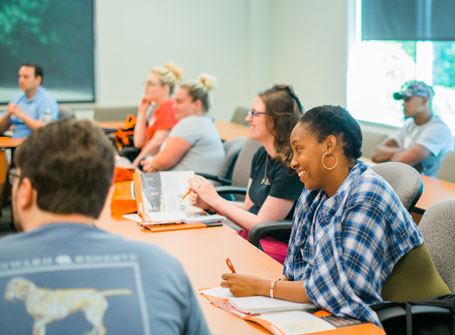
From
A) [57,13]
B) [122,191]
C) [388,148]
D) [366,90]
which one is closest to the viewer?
[122,191]

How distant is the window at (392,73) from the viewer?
529 cm

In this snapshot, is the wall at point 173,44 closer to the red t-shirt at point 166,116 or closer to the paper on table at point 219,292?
the red t-shirt at point 166,116

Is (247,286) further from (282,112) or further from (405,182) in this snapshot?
(282,112)

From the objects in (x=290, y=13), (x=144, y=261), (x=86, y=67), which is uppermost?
(x=290, y=13)

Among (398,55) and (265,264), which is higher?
(398,55)

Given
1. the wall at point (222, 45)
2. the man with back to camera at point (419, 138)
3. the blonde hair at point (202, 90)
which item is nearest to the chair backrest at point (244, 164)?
the blonde hair at point (202, 90)

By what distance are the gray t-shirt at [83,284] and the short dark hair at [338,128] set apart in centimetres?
91

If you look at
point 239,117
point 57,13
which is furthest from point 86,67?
point 239,117

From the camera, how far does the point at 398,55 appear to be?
5902 mm

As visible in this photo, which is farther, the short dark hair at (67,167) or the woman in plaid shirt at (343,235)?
the woman in plaid shirt at (343,235)

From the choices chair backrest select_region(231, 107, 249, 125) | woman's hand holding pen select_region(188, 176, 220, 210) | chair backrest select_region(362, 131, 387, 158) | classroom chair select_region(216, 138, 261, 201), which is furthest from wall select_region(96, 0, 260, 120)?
woman's hand holding pen select_region(188, 176, 220, 210)

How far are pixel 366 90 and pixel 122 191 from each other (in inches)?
162

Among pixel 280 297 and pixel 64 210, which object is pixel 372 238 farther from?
pixel 64 210

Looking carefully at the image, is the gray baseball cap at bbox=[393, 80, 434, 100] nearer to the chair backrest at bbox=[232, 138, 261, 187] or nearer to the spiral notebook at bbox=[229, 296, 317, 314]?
the chair backrest at bbox=[232, 138, 261, 187]
